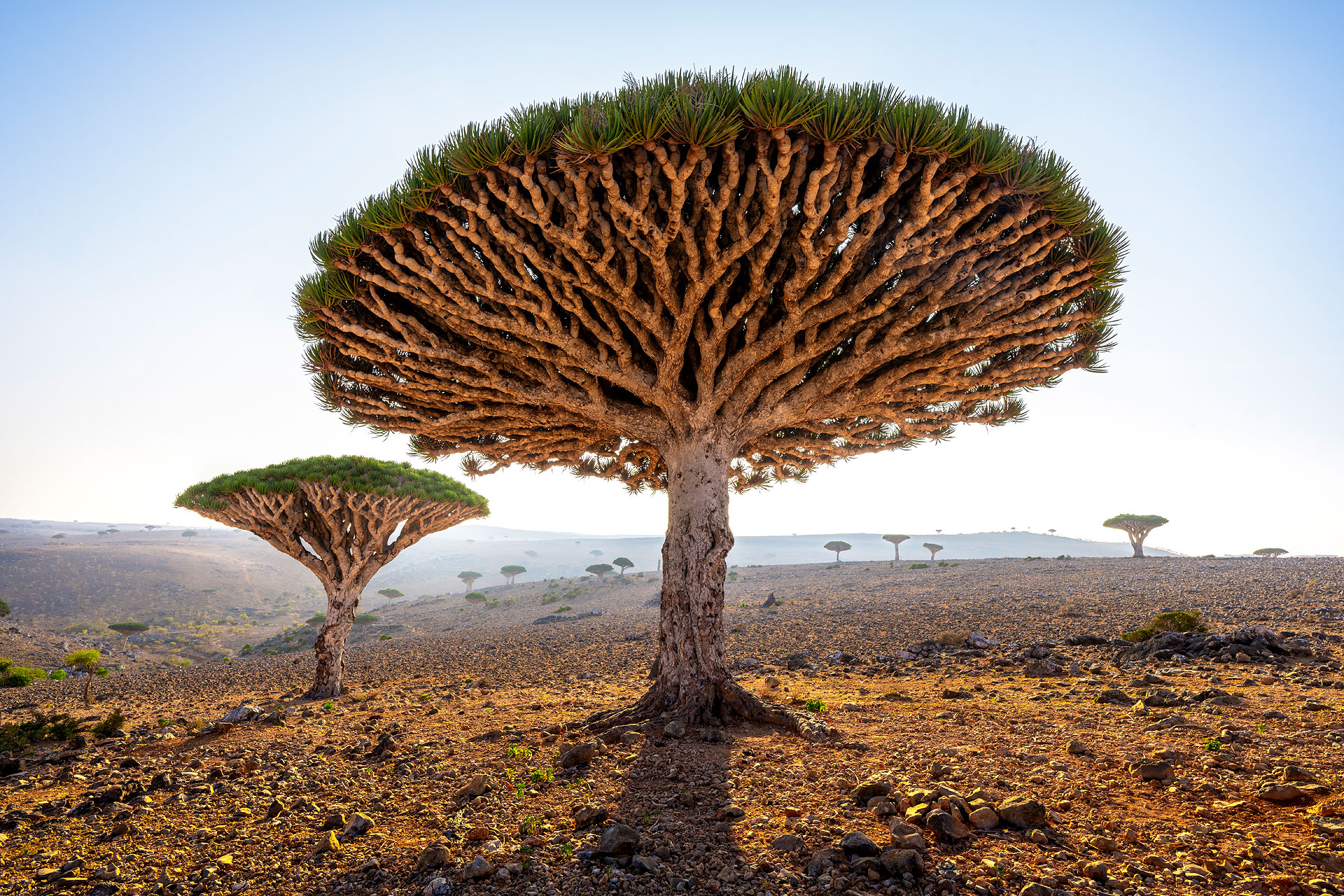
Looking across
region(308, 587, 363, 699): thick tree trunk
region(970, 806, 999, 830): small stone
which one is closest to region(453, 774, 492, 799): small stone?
region(970, 806, 999, 830): small stone

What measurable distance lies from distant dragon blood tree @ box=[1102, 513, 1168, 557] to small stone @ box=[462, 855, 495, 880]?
157ft

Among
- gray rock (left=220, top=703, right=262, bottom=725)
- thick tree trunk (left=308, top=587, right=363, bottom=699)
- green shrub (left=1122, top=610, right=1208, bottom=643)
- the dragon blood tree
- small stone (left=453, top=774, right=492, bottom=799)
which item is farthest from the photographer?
the dragon blood tree

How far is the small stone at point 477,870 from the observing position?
128 inches

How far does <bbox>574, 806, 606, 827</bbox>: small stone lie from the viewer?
3914 millimetres

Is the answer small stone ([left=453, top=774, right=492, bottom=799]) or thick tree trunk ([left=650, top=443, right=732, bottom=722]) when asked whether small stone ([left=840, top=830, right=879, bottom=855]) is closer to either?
small stone ([left=453, top=774, right=492, bottom=799])

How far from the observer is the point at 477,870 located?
3.24 meters

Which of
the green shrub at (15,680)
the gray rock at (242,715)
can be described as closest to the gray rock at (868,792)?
the gray rock at (242,715)

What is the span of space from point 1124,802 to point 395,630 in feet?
115

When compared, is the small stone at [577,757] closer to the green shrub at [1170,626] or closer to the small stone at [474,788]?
the small stone at [474,788]

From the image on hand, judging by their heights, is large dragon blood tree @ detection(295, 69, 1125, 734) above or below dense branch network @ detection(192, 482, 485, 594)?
above

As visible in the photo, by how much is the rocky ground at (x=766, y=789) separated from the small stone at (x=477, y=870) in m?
0.02

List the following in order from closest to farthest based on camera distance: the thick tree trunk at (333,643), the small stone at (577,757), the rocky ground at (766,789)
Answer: the rocky ground at (766,789), the small stone at (577,757), the thick tree trunk at (333,643)

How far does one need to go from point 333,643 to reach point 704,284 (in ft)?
36.7

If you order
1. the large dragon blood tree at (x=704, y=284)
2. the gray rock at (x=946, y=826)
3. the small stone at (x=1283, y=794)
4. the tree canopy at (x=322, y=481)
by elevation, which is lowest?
the gray rock at (x=946, y=826)
